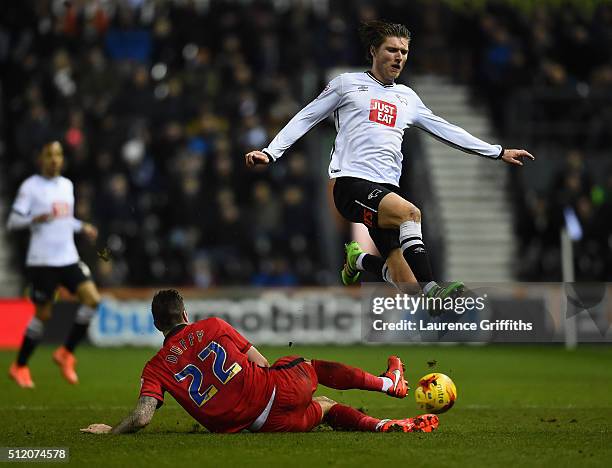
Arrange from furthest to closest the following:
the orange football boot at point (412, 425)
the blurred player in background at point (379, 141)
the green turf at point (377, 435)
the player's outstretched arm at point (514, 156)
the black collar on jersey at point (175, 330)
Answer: the player's outstretched arm at point (514, 156) < the blurred player in background at point (379, 141) < the orange football boot at point (412, 425) < the black collar on jersey at point (175, 330) < the green turf at point (377, 435)

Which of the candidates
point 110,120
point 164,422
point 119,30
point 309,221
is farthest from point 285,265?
point 164,422

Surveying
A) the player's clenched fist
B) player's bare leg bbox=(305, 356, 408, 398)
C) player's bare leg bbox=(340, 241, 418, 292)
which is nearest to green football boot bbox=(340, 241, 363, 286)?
player's bare leg bbox=(340, 241, 418, 292)

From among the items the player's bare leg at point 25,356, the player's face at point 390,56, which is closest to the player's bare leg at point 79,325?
the player's bare leg at point 25,356

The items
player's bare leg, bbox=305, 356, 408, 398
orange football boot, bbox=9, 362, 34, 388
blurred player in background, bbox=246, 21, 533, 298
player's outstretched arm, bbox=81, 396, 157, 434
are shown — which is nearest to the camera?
player's outstretched arm, bbox=81, 396, 157, 434

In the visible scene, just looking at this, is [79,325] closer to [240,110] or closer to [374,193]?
[374,193]

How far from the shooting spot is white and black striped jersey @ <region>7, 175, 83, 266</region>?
538 inches

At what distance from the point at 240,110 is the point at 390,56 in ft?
38.5

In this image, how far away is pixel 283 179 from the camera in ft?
67.5

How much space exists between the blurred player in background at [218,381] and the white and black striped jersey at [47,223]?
5118 mm

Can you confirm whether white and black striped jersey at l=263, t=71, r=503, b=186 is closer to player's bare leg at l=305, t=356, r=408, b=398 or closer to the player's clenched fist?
the player's clenched fist

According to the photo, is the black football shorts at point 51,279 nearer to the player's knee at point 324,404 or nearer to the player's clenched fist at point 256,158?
the player's clenched fist at point 256,158

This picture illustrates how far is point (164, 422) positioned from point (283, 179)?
10.7 m

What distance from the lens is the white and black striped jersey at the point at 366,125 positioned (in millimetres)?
9977

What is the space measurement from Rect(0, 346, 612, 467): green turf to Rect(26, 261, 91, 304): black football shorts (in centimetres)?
98
